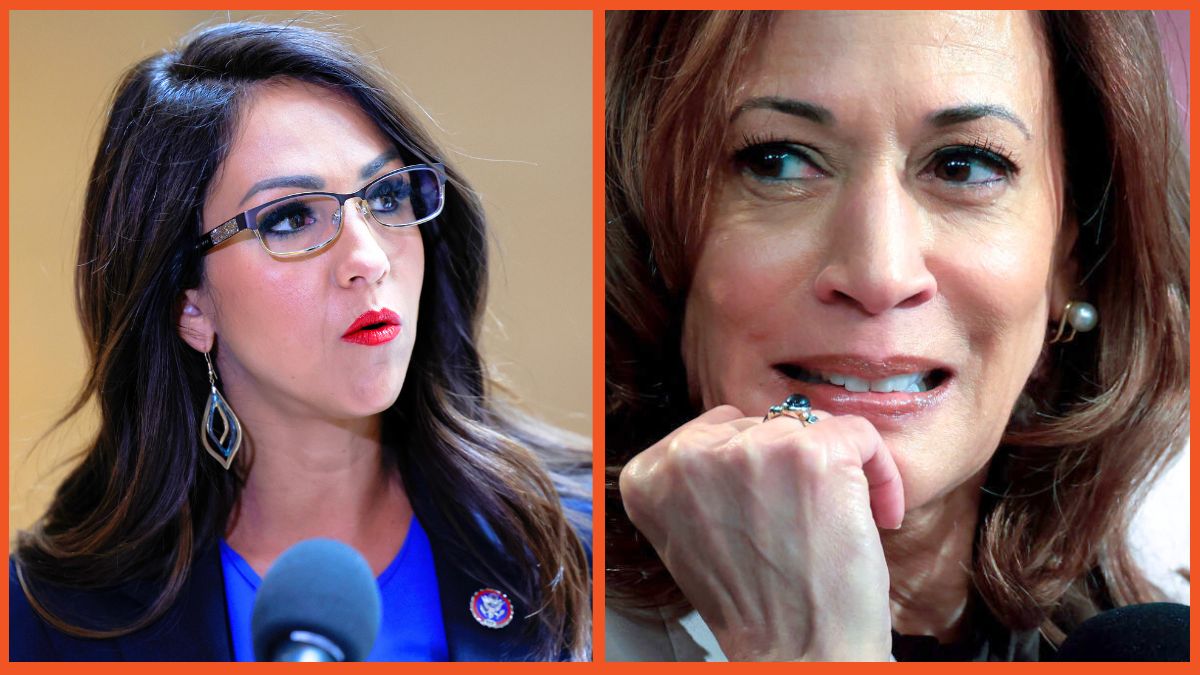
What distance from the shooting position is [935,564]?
1663 millimetres

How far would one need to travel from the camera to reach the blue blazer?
154cm

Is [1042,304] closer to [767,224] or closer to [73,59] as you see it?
[767,224]

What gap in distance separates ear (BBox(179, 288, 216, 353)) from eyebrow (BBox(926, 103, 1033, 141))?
1035 mm

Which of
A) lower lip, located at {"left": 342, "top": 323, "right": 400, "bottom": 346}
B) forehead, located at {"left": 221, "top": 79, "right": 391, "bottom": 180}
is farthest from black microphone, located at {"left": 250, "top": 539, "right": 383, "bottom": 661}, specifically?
forehead, located at {"left": 221, "top": 79, "right": 391, "bottom": 180}

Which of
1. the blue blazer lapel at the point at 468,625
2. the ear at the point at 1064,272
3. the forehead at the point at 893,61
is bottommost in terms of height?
the blue blazer lapel at the point at 468,625

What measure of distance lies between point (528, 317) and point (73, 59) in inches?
29.5

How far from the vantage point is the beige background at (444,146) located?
156 centimetres

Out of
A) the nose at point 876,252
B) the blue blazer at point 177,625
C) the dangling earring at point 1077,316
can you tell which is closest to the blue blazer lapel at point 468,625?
the blue blazer at point 177,625

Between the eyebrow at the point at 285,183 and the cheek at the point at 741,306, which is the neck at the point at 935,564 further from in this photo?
the eyebrow at the point at 285,183

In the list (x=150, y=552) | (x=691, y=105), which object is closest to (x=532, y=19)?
(x=691, y=105)

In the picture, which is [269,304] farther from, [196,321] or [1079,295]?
[1079,295]

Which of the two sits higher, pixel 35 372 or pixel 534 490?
pixel 35 372

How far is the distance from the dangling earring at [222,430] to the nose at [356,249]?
0.26 metres

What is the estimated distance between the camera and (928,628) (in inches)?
65.3
